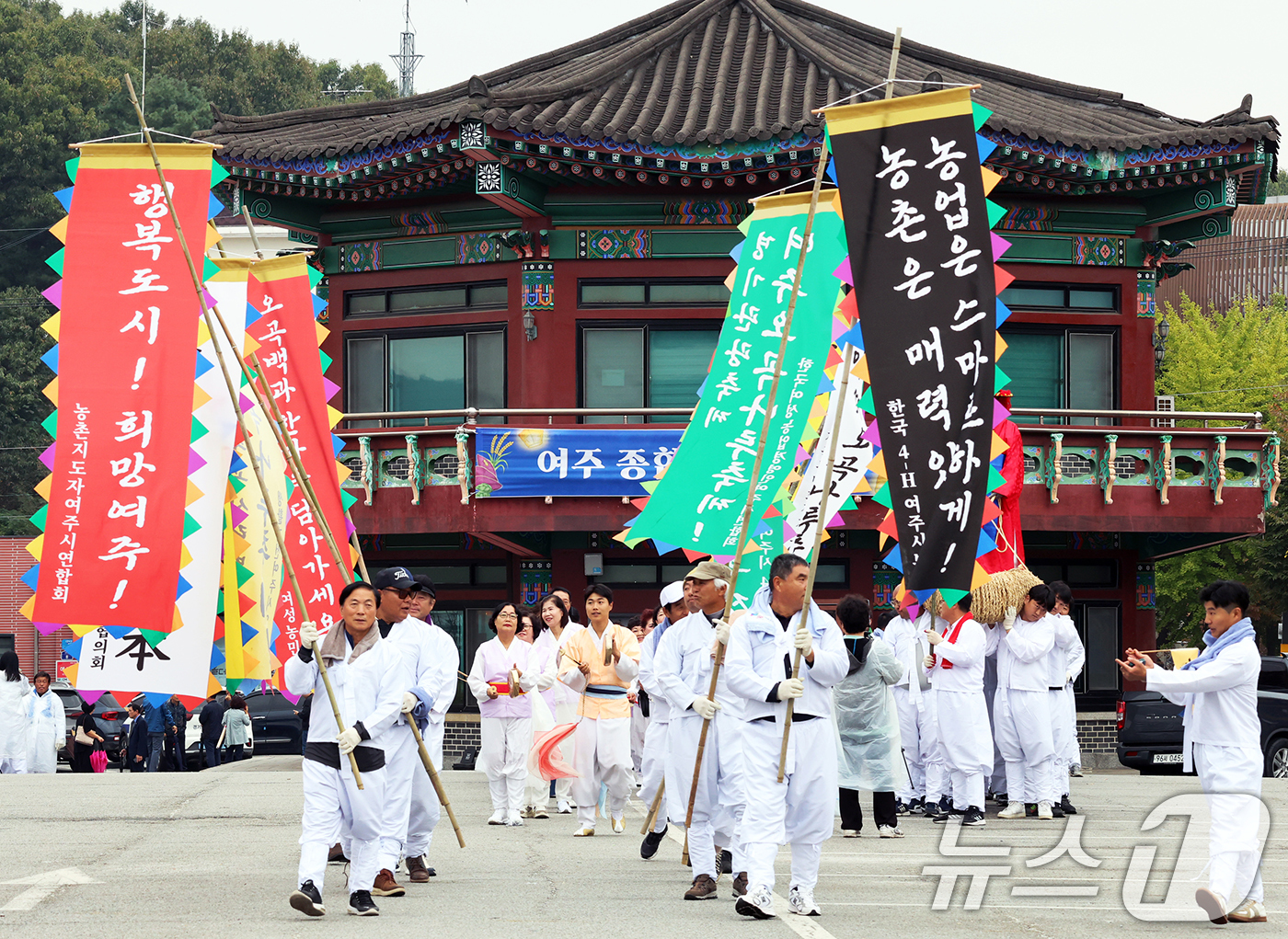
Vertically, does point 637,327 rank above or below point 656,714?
above

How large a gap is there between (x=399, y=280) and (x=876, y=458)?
9816mm

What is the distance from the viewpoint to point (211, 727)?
24.1m

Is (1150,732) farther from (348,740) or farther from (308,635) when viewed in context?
(308,635)

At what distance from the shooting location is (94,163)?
10.1 m

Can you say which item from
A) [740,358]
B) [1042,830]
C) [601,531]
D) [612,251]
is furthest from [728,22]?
[1042,830]

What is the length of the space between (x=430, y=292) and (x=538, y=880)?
13.5m

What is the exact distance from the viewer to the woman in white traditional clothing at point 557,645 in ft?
45.2

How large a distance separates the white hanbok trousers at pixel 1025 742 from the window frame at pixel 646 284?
8.53 metres

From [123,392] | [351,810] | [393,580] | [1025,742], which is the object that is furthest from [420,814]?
[1025,742]

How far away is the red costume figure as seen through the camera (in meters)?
15.7

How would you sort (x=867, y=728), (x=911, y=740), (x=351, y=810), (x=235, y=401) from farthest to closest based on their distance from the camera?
(x=911, y=740)
(x=867, y=728)
(x=235, y=401)
(x=351, y=810)

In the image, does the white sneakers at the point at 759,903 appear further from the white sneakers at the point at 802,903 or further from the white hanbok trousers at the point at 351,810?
the white hanbok trousers at the point at 351,810

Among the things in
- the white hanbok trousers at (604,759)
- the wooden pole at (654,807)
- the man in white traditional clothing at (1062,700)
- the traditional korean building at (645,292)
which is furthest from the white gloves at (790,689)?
the traditional korean building at (645,292)

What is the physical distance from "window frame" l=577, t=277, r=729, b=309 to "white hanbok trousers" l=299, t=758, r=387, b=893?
42.3ft
